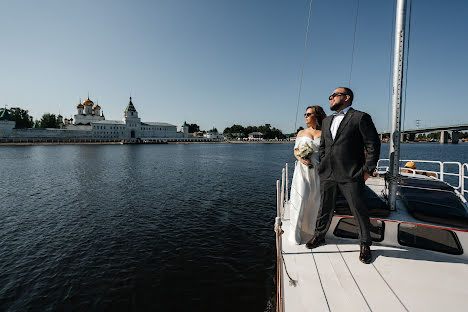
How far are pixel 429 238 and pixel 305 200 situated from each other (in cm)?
215

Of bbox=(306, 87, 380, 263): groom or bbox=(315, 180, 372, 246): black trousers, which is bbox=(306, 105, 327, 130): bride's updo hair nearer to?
bbox=(306, 87, 380, 263): groom

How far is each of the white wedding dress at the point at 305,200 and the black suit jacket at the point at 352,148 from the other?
50cm

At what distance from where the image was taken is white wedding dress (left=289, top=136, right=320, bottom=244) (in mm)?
4414

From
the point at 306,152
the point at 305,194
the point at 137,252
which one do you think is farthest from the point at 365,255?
the point at 137,252

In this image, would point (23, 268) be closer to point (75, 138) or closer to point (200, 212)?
point (200, 212)

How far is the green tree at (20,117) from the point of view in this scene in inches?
4732

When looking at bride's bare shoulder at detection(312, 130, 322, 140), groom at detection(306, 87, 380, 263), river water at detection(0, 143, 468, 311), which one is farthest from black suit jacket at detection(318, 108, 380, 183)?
river water at detection(0, 143, 468, 311)

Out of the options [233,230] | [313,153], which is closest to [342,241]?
[313,153]

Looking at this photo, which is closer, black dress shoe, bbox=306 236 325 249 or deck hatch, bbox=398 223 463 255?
deck hatch, bbox=398 223 463 255

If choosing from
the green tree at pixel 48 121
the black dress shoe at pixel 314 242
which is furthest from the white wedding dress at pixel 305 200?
the green tree at pixel 48 121

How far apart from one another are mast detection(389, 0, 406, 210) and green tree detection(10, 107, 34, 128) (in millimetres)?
169752

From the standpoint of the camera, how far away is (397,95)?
14.5ft

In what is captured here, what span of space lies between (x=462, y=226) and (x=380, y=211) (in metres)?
1.13

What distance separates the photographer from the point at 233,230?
10719mm
